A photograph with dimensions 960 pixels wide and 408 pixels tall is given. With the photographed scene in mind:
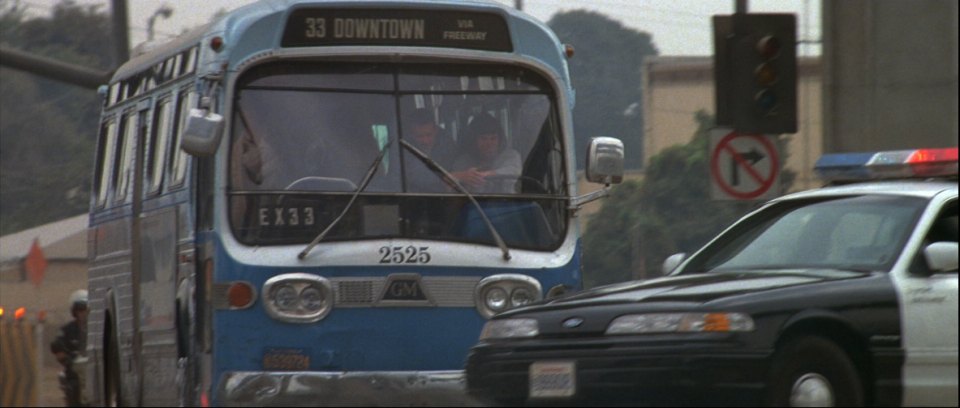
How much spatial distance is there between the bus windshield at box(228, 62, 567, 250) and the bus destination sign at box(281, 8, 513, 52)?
0.49 feet

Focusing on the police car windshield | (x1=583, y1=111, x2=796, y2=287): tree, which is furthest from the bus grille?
(x1=583, y1=111, x2=796, y2=287): tree

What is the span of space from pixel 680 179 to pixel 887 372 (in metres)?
59.9

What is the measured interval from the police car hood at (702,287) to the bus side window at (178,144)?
10.5 ft

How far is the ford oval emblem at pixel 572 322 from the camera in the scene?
9602 millimetres

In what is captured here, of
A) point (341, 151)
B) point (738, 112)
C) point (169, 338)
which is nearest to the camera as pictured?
point (341, 151)

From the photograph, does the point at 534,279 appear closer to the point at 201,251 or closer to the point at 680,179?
the point at 201,251

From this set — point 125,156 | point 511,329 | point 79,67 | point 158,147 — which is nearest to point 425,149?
point 511,329

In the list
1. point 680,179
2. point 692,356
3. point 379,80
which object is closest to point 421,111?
point 379,80

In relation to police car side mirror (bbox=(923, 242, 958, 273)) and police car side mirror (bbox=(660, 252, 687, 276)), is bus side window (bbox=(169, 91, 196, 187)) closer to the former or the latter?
police car side mirror (bbox=(660, 252, 687, 276))

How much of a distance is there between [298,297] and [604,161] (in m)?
2.10

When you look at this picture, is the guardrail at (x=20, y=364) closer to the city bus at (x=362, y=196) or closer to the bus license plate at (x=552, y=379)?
the city bus at (x=362, y=196)

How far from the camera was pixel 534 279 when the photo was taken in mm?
11859

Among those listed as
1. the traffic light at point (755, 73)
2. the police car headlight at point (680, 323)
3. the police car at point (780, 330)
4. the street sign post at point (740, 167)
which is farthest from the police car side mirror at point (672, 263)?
the traffic light at point (755, 73)

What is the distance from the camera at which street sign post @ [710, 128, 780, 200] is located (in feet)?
45.8
